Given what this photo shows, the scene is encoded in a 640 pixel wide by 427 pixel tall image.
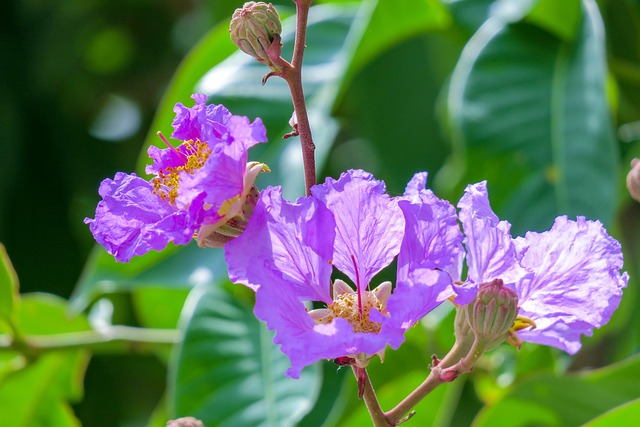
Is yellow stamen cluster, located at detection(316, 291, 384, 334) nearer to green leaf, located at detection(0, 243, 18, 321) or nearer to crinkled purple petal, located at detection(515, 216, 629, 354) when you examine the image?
crinkled purple petal, located at detection(515, 216, 629, 354)

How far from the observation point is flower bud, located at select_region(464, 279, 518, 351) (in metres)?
0.57

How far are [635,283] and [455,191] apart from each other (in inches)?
14.3

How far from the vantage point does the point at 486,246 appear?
1.99ft

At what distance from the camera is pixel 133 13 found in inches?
94.0

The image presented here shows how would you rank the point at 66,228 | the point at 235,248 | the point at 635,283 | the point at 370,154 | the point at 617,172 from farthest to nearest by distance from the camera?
the point at 66,228 → the point at 370,154 → the point at 635,283 → the point at 617,172 → the point at 235,248

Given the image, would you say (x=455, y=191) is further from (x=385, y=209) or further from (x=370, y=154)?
(x=385, y=209)

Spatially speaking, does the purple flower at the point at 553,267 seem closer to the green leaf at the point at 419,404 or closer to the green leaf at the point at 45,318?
the green leaf at the point at 419,404

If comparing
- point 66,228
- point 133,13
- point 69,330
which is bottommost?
point 69,330

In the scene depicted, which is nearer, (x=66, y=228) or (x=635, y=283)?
(x=635, y=283)

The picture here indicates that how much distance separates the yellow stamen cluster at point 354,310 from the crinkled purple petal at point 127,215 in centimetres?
11

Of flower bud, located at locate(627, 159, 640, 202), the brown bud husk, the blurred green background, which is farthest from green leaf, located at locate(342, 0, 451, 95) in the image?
the brown bud husk

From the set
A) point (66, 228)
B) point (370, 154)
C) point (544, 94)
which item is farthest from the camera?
point (66, 228)

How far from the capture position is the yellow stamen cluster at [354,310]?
0.60 metres

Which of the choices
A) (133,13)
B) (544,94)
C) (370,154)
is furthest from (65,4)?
(544,94)
